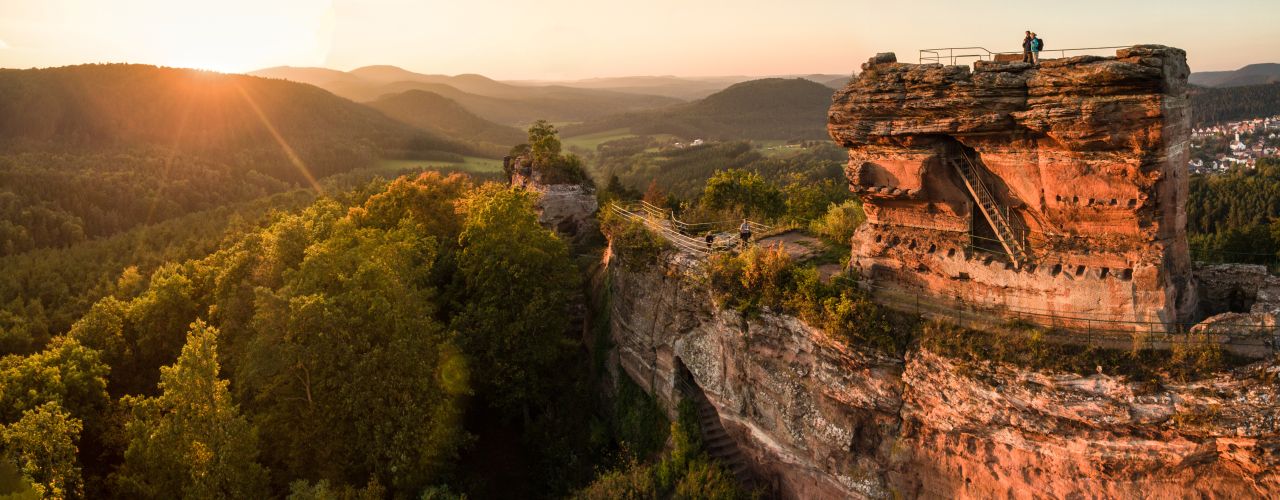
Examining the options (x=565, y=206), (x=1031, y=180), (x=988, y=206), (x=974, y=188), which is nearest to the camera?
→ (x=1031, y=180)

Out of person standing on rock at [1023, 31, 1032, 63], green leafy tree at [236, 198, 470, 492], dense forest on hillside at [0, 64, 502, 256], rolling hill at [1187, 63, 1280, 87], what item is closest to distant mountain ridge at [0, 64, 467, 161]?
dense forest on hillside at [0, 64, 502, 256]

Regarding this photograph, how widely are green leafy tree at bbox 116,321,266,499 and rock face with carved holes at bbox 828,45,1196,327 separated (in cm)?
2086

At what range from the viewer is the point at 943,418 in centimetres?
1895

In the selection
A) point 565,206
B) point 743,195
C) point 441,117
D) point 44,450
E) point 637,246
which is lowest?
point 44,450

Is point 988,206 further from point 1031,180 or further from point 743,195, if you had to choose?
point 743,195

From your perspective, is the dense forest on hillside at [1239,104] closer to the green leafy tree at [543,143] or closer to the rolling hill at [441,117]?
the green leafy tree at [543,143]

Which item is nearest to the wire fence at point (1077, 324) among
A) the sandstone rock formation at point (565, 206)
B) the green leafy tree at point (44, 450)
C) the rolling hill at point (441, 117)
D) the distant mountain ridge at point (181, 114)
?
the sandstone rock formation at point (565, 206)

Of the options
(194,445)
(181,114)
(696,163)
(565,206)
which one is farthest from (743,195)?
(181,114)

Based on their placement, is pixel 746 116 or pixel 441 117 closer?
pixel 441 117

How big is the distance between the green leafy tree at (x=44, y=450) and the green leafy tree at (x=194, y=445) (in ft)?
4.79

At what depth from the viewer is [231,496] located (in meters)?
21.5

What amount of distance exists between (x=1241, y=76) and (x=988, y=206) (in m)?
176

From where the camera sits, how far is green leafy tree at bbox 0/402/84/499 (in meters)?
19.3

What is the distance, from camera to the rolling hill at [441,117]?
150 m
